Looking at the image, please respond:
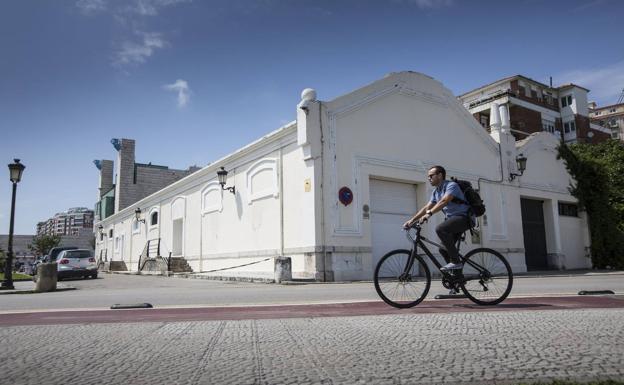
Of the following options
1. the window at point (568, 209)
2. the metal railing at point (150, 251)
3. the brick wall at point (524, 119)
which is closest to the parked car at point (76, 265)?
the metal railing at point (150, 251)

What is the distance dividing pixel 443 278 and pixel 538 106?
43.6m

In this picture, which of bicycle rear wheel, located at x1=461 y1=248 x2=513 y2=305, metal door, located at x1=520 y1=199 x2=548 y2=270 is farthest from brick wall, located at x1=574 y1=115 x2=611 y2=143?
bicycle rear wheel, located at x1=461 y1=248 x2=513 y2=305

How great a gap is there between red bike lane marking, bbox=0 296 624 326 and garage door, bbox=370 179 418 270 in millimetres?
9917

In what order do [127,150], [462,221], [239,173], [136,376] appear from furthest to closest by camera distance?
[127,150] → [239,173] → [462,221] → [136,376]

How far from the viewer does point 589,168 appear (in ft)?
79.7

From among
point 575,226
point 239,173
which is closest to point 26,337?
point 239,173

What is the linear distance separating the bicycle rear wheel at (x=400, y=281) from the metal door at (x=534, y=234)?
18214mm

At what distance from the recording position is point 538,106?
142 feet

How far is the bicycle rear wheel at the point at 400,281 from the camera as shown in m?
5.49

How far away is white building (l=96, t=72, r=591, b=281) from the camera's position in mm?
15016

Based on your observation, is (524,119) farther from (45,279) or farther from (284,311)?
(284,311)

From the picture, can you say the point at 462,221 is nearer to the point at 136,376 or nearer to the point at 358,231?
the point at 136,376

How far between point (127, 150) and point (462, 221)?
42002 millimetres

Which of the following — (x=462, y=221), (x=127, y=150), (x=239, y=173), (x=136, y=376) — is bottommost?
(x=136, y=376)
